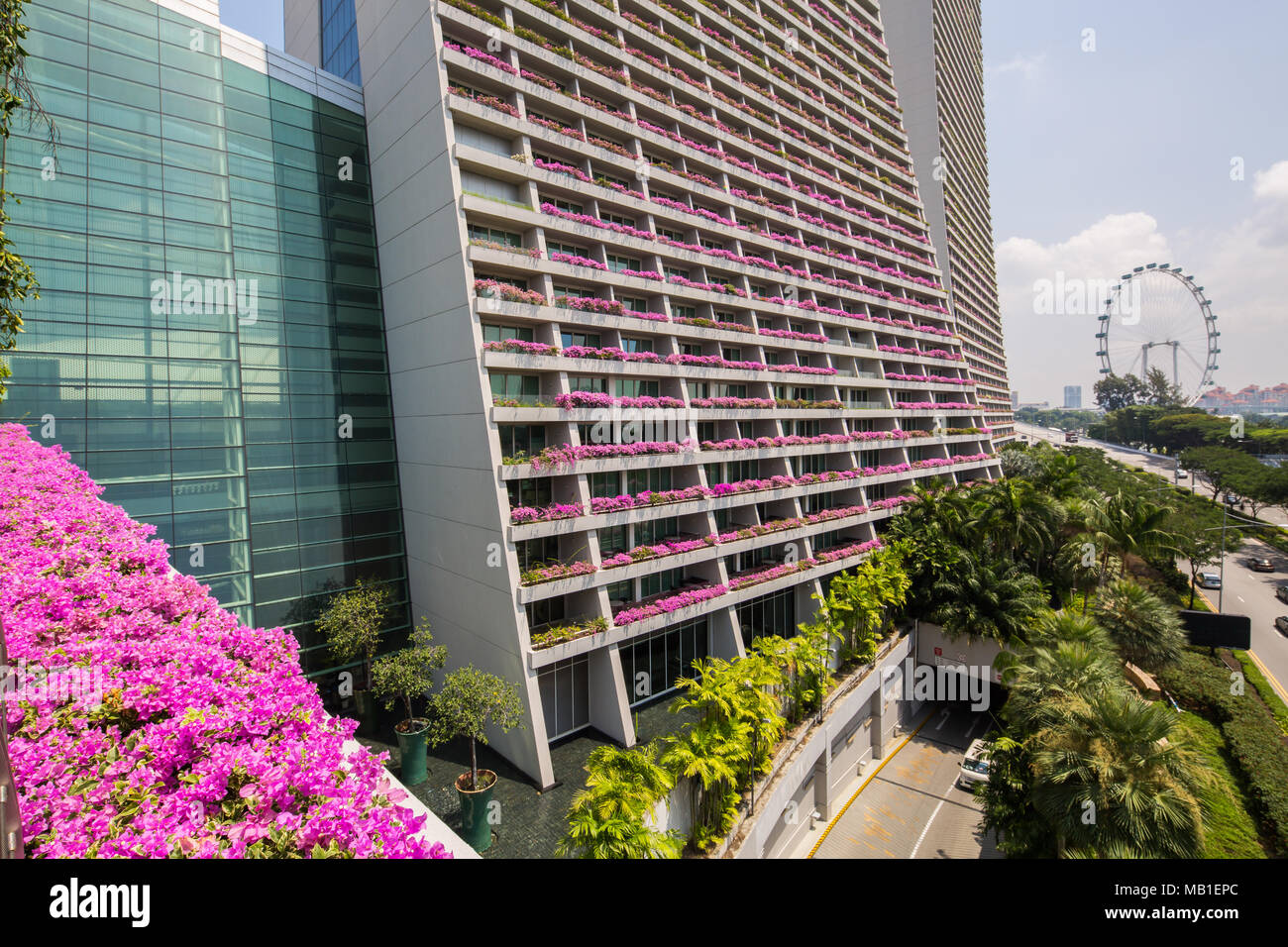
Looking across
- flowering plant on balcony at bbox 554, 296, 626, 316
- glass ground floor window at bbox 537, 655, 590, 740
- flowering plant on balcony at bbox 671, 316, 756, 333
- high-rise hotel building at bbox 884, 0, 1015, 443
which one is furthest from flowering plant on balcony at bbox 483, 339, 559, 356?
high-rise hotel building at bbox 884, 0, 1015, 443

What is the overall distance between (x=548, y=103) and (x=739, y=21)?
23152 millimetres

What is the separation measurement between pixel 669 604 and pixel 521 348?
44.8 feet

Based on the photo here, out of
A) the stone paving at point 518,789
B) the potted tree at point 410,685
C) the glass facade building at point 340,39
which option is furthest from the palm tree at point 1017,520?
the glass facade building at point 340,39

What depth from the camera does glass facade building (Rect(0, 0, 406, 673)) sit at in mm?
21109

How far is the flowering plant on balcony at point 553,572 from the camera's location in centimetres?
2242

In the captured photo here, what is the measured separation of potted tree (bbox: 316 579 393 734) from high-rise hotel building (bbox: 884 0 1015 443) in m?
64.7

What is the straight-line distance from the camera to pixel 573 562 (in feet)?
79.2

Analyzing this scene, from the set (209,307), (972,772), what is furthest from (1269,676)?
(209,307)

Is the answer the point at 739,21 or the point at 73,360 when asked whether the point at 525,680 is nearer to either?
the point at 73,360

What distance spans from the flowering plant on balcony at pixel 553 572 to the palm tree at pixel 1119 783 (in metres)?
16.7

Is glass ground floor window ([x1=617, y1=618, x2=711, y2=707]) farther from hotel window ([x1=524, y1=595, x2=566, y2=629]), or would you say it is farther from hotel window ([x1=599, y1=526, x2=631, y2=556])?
hotel window ([x1=599, y1=526, x2=631, y2=556])

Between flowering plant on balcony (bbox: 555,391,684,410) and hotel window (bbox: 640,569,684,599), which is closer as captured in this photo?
flowering plant on balcony (bbox: 555,391,684,410)

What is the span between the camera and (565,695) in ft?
80.4
